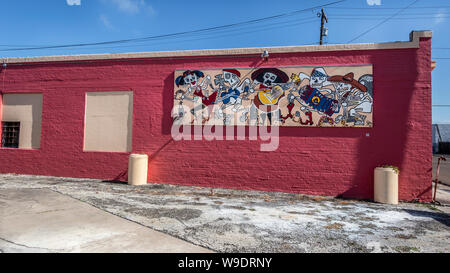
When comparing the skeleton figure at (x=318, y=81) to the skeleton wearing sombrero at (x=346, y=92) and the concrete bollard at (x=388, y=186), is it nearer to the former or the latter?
the skeleton wearing sombrero at (x=346, y=92)

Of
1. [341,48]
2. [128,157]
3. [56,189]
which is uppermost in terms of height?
[341,48]

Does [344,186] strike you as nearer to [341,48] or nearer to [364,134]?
[364,134]

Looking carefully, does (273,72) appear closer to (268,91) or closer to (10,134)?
(268,91)

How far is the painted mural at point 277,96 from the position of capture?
29.1ft

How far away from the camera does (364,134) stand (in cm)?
878

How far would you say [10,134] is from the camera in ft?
38.8

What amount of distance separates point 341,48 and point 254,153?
15.4 ft

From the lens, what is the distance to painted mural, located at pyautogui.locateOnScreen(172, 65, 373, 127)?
8.88 meters

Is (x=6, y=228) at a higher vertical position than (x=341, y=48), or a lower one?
lower

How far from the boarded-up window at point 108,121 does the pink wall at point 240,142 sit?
26 centimetres

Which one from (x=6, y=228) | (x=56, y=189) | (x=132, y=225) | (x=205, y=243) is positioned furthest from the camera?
(x=56, y=189)

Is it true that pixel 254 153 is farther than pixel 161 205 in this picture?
Yes
